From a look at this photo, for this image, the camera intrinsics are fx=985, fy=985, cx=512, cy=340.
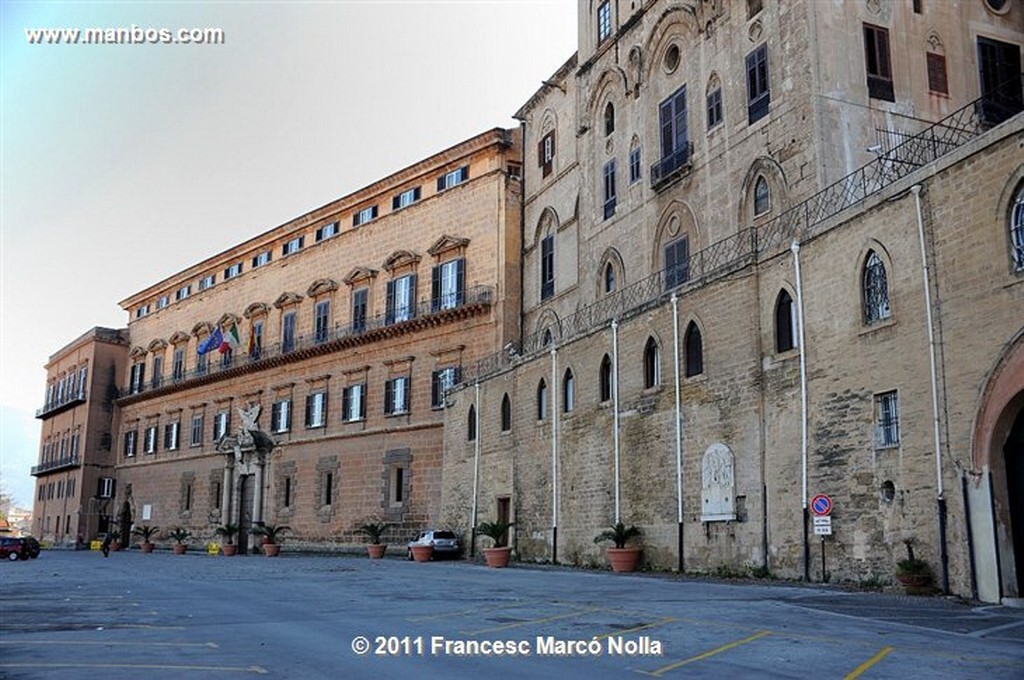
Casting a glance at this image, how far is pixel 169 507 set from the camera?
61.0m

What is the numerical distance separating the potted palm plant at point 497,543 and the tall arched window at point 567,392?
4.53 meters

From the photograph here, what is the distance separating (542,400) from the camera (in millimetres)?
31766

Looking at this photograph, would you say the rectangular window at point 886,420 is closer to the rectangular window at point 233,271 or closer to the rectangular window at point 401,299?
the rectangular window at point 401,299

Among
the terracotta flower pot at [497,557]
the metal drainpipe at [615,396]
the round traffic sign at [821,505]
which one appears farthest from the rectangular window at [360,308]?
the round traffic sign at [821,505]

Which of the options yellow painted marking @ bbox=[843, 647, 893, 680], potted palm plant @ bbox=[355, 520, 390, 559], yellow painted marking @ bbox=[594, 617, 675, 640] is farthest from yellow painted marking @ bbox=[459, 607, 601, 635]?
potted palm plant @ bbox=[355, 520, 390, 559]

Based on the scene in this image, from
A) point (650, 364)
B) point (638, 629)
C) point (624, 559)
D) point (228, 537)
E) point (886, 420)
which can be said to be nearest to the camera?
point (638, 629)

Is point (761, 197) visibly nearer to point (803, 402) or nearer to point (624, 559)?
point (803, 402)

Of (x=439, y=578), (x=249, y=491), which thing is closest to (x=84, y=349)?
(x=249, y=491)

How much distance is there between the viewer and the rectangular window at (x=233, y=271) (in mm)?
59294

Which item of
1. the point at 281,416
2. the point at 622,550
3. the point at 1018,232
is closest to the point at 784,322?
the point at 1018,232

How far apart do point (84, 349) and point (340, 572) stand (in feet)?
170

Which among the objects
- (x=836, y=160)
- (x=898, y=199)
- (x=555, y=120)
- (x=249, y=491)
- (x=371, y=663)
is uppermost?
(x=555, y=120)

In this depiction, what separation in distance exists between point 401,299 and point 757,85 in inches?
906

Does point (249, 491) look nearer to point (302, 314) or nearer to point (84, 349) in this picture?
point (302, 314)
